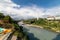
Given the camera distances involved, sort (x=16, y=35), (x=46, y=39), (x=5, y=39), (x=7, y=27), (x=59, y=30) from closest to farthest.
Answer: (x=5, y=39)
(x=16, y=35)
(x=7, y=27)
(x=46, y=39)
(x=59, y=30)

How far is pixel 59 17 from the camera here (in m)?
30.4

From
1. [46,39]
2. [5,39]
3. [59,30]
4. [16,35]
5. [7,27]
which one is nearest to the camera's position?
[5,39]

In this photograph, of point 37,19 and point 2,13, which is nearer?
point 2,13

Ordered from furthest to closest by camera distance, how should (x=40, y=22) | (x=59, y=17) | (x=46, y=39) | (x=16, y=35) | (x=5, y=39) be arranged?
(x=59, y=17) → (x=40, y=22) → (x=46, y=39) → (x=16, y=35) → (x=5, y=39)

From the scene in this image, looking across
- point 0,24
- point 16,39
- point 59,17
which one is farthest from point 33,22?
point 16,39

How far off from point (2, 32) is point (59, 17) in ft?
76.4

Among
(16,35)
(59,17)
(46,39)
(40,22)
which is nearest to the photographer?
(16,35)

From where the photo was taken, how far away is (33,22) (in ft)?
90.0

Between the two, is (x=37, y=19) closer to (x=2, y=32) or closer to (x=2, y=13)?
(x=2, y=13)

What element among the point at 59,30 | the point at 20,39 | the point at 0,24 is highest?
the point at 0,24

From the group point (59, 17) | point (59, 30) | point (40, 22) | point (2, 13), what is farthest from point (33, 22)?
point (2, 13)

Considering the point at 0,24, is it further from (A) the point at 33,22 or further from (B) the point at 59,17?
(B) the point at 59,17

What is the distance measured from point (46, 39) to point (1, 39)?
6.76 meters

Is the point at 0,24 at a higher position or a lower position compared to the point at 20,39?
higher
